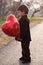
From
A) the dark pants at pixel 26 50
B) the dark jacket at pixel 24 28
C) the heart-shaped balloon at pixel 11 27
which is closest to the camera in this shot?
the heart-shaped balloon at pixel 11 27

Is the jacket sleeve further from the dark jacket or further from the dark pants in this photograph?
the dark pants

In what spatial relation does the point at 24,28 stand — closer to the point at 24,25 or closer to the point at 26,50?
the point at 24,25

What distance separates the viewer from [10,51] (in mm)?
9180

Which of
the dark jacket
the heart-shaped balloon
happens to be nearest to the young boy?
the dark jacket

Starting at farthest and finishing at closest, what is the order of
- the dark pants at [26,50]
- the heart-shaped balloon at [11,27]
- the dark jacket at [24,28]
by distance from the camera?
the dark pants at [26,50] → the dark jacket at [24,28] → the heart-shaped balloon at [11,27]

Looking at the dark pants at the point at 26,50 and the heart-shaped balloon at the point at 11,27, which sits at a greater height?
the heart-shaped balloon at the point at 11,27

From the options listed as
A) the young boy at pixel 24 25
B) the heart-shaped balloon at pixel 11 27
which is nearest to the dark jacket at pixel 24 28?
the young boy at pixel 24 25

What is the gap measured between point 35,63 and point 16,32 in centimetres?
107

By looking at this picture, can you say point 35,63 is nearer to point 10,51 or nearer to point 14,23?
point 14,23

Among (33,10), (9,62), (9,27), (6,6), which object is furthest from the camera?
(33,10)

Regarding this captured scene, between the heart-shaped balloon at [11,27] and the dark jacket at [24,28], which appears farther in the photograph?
the dark jacket at [24,28]

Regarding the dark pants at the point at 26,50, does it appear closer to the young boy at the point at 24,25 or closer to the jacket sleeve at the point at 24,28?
the young boy at the point at 24,25

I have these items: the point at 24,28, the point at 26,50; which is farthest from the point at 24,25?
the point at 26,50

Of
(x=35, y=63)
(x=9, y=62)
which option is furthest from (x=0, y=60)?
(x=35, y=63)
